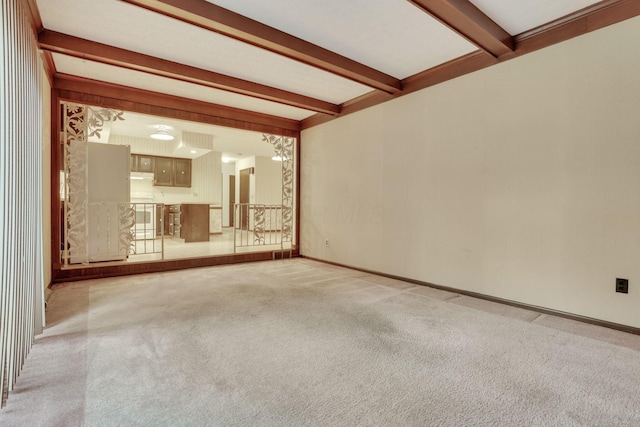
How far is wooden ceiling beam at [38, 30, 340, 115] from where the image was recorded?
2.92m

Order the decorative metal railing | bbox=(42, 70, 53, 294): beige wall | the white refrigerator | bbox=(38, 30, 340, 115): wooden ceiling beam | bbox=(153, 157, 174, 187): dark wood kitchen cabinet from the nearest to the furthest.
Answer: bbox=(38, 30, 340, 115): wooden ceiling beam
bbox=(42, 70, 53, 294): beige wall
the white refrigerator
the decorative metal railing
bbox=(153, 157, 174, 187): dark wood kitchen cabinet

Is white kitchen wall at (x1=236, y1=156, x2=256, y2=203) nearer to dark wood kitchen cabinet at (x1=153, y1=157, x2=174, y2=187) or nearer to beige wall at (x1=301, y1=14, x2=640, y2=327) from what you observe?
dark wood kitchen cabinet at (x1=153, y1=157, x2=174, y2=187)

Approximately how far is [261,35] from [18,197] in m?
2.19

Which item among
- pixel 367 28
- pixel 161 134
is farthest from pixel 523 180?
pixel 161 134

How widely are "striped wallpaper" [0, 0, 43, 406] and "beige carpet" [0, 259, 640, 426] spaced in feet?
0.67

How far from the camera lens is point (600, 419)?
1.36 meters

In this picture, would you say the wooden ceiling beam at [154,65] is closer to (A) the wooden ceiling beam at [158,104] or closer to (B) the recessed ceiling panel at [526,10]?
(A) the wooden ceiling beam at [158,104]

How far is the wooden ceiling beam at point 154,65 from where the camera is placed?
2.92m

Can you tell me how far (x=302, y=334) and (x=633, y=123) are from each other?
3.02 metres

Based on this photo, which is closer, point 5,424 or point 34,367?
point 5,424

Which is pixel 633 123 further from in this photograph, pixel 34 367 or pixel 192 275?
pixel 192 275

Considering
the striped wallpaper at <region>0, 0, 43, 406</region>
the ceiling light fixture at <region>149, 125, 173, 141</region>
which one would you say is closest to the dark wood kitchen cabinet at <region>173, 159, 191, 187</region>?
the ceiling light fixture at <region>149, 125, 173, 141</region>

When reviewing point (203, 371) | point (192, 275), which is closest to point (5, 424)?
point (203, 371)

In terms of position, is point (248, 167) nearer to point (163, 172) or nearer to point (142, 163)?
point (163, 172)
